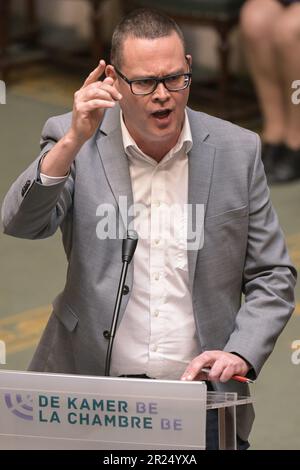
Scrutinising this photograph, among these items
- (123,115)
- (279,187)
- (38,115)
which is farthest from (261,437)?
(38,115)

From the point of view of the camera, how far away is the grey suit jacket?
2680 mm

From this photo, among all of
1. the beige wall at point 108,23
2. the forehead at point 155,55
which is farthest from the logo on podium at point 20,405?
the beige wall at point 108,23

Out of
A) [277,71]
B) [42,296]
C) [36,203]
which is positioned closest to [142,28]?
[36,203]

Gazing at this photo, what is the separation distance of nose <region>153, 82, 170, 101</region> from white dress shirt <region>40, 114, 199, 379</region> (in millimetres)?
203

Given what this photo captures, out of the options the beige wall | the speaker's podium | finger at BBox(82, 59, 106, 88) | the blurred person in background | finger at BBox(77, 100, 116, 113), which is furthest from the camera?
the beige wall

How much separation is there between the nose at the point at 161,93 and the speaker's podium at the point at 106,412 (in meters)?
0.68

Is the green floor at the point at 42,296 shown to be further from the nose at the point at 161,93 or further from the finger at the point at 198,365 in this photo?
the nose at the point at 161,93

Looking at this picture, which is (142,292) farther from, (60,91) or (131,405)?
(60,91)

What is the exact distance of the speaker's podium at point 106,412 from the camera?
7.25 ft

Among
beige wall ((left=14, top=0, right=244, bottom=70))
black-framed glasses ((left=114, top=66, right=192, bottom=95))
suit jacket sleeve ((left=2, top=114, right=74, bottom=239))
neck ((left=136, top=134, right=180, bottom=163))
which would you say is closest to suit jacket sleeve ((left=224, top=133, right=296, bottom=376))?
neck ((left=136, top=134, right=180, bottom=163))

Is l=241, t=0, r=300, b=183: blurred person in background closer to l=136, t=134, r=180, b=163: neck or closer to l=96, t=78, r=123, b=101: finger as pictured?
l=136, t=134, r=180, b=163: neck

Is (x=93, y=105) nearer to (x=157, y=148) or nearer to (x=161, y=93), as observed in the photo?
(x=161, y=93)

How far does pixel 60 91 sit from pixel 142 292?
17.5 ft
